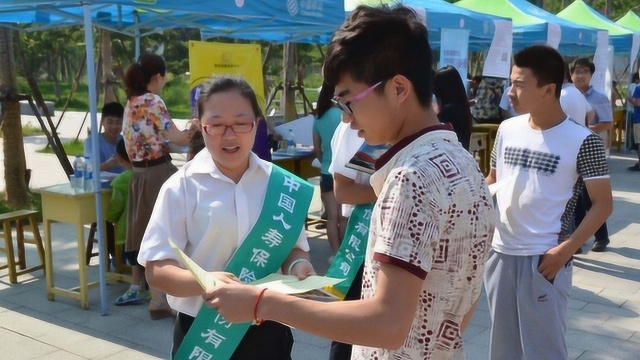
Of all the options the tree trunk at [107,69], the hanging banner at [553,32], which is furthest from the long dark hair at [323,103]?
the tree trunk at [107,69]

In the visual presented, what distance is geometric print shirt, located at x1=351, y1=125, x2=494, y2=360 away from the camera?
129 centimetres

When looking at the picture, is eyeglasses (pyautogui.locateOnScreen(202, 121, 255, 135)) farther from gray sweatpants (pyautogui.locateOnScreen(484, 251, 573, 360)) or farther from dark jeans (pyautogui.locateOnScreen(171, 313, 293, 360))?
gray sweatpants (pyautogui.locateOnScreen(484, 251, 573, 360))

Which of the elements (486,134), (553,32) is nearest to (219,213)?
(486,134)

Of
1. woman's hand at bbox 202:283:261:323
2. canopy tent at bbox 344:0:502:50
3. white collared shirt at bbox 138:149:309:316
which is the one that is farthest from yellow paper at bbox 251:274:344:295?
canopy tent at bbox 344:0:502:50

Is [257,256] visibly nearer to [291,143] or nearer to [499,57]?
[291,143]

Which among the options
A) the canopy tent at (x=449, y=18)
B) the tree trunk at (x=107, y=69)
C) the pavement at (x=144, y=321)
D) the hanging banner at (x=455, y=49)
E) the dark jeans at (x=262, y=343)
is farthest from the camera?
the tree trunk at (x=107, y=69)

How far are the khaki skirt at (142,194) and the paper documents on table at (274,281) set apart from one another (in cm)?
326

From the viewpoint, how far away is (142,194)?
5059 millimetres

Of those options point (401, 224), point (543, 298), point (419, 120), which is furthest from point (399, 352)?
point (543, 298)

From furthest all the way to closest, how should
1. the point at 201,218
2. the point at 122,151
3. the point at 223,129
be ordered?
the point at 122,151 → the point at 223,129 → the point at 201,218

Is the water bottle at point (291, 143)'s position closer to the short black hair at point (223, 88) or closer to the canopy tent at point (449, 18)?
the canopy tent at point (449, 18)

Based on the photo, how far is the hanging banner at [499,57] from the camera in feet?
26.0

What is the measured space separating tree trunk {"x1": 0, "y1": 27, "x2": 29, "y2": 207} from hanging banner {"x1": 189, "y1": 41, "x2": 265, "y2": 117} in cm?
288

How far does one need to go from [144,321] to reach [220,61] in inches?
92.8
